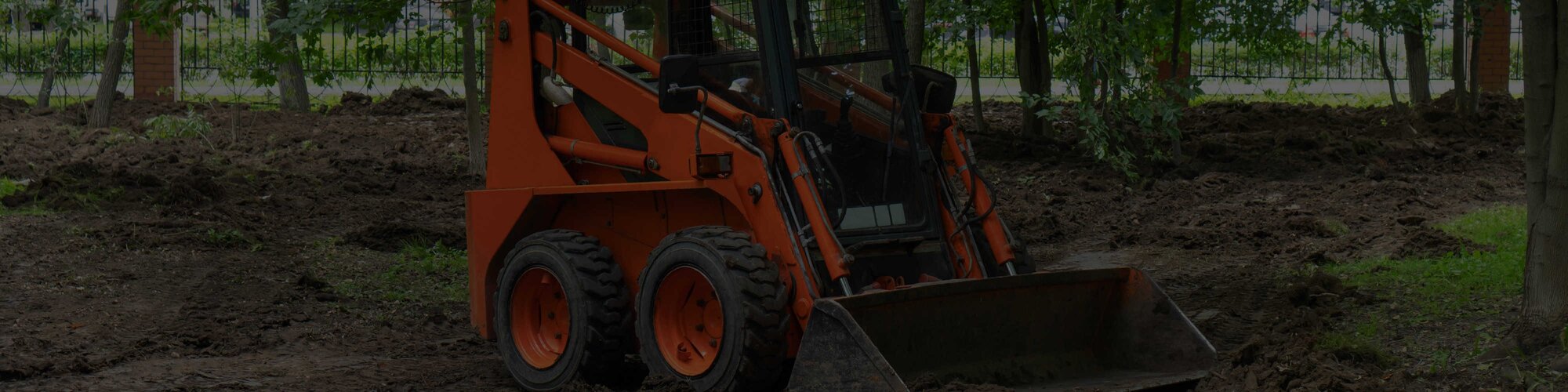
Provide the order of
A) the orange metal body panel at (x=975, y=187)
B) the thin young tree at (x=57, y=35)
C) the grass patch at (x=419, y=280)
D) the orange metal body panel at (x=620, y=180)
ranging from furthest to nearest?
the thin young tree at (x=57, y=35) → the grass patch at (x=419, y=280) → the orange metal body panel at (x=975, y=187) → the orange metal body panel at (x=620, y=180)

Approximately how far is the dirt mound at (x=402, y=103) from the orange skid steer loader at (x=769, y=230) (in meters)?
10.3

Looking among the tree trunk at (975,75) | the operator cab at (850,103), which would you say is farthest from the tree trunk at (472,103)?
the operator cab at (850,103)

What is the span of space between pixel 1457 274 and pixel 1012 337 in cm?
303

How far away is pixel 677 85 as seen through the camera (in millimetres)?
5555

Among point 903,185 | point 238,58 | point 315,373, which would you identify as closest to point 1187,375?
point 903,185

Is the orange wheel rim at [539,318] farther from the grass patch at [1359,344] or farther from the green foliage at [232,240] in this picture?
the green foliage at [232,240]

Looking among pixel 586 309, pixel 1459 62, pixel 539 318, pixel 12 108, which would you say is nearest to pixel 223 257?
pixel 539 318

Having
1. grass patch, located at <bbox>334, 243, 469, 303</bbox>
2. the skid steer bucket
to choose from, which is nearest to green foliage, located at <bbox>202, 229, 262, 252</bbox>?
grass patch, located at <bbox>334, 243, 469, 303</bbox>

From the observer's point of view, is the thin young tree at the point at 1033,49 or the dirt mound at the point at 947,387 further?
the thin young tree at the point at 1033,49

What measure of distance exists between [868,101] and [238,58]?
9.08 m

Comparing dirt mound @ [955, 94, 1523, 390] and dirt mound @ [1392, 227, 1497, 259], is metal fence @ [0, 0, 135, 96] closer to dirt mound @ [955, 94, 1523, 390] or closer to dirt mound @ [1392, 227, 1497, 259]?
dirt mound @ [955, 94, 1523, 390]

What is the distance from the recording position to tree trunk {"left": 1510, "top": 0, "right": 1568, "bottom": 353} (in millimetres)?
5441

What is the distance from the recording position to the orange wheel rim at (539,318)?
626cm

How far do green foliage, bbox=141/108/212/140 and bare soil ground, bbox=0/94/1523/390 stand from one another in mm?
140
